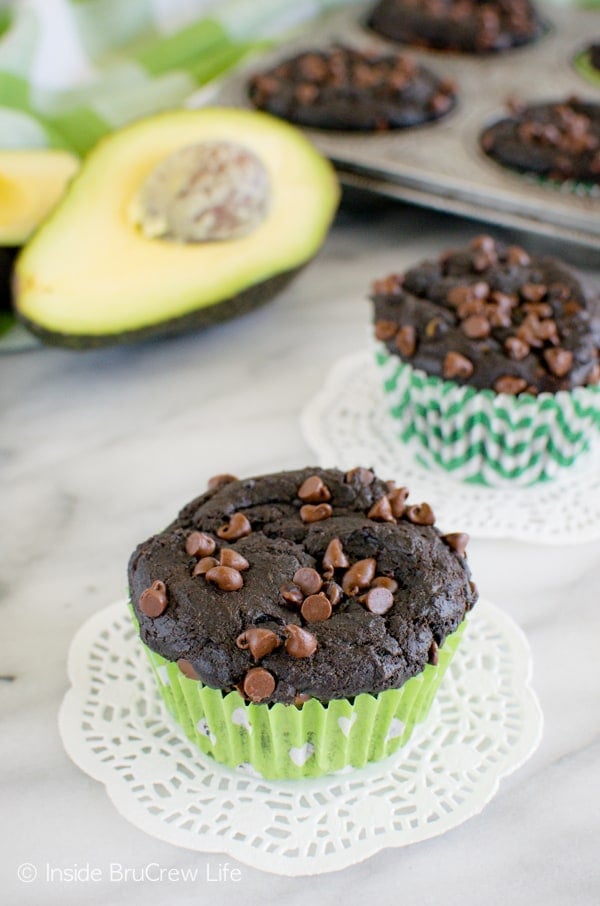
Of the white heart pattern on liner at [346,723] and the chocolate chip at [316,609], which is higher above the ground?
the chocolate chip at [316,609]

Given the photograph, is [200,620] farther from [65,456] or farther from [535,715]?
[65,456]

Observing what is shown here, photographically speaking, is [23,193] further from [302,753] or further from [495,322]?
[302,753]

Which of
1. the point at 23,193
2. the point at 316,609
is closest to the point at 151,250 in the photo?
the point at 23,193

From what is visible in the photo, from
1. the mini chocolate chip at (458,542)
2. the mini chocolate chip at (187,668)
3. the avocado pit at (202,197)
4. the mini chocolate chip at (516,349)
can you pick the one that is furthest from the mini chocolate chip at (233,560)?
the avocado pit at (202,197)

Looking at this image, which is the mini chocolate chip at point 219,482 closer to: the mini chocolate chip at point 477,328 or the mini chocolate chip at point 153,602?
the mini chocolate chip at point 153,602

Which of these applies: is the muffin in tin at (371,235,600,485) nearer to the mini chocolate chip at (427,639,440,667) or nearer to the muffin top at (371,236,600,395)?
the muffin top at (371,236,600,395)

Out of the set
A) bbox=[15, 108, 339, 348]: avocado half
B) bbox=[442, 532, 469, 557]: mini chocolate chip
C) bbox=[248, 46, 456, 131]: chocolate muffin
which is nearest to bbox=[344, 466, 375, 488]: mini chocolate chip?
bbox=[442, 532, 469, 557]: mini chocolate chip
